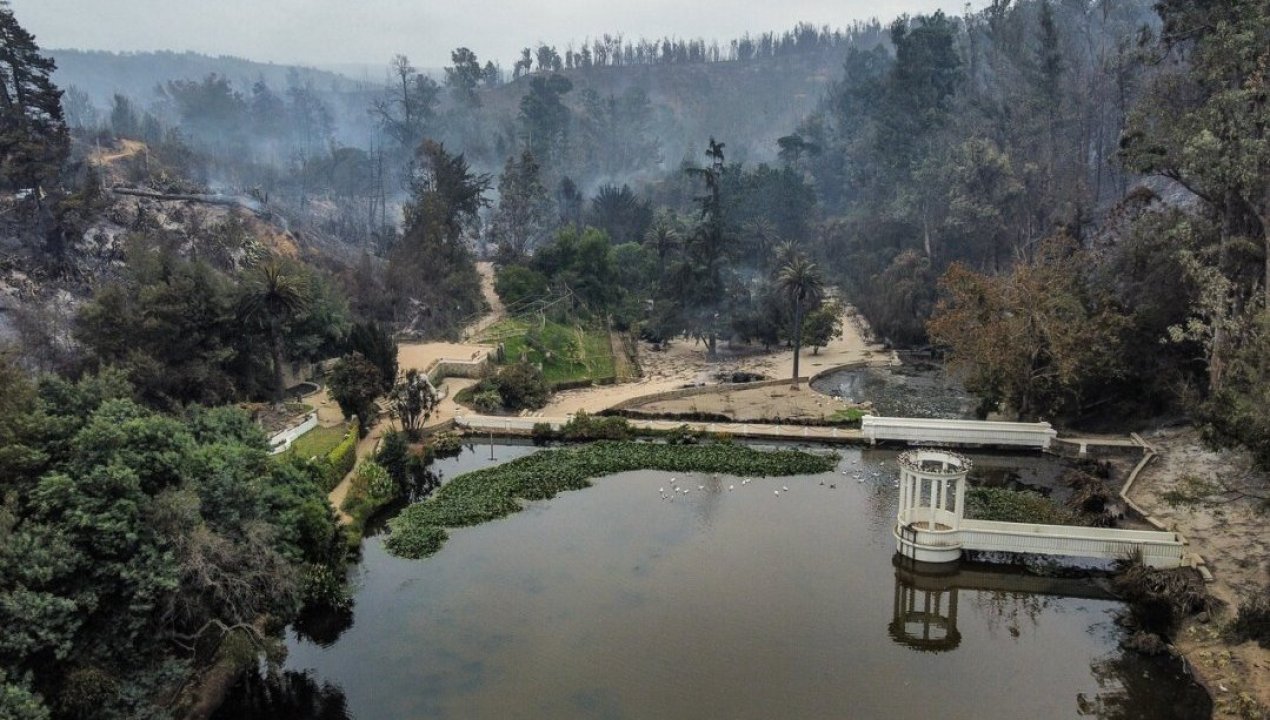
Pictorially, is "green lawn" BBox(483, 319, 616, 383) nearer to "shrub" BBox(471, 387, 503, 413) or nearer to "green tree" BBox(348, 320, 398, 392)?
"shrub" BBox(471, 387, 503, 413)

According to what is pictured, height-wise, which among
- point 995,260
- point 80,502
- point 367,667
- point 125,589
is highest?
point 995,260

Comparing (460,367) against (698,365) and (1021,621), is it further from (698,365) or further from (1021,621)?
(1021,621)

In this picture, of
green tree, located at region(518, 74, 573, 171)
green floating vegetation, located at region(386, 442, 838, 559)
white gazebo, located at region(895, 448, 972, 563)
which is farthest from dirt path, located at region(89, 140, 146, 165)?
white gazebo, located at region(895, 448, 972, 563)

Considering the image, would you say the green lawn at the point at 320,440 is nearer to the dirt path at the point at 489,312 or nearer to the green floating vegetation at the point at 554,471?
the green floating vegetation at the point at 554,471

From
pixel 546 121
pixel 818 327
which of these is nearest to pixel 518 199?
pixel 818 327

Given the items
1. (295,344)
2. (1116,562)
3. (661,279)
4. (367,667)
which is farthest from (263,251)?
(1116,562)

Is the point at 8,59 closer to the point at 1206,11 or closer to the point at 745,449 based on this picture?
the point at 745,449
